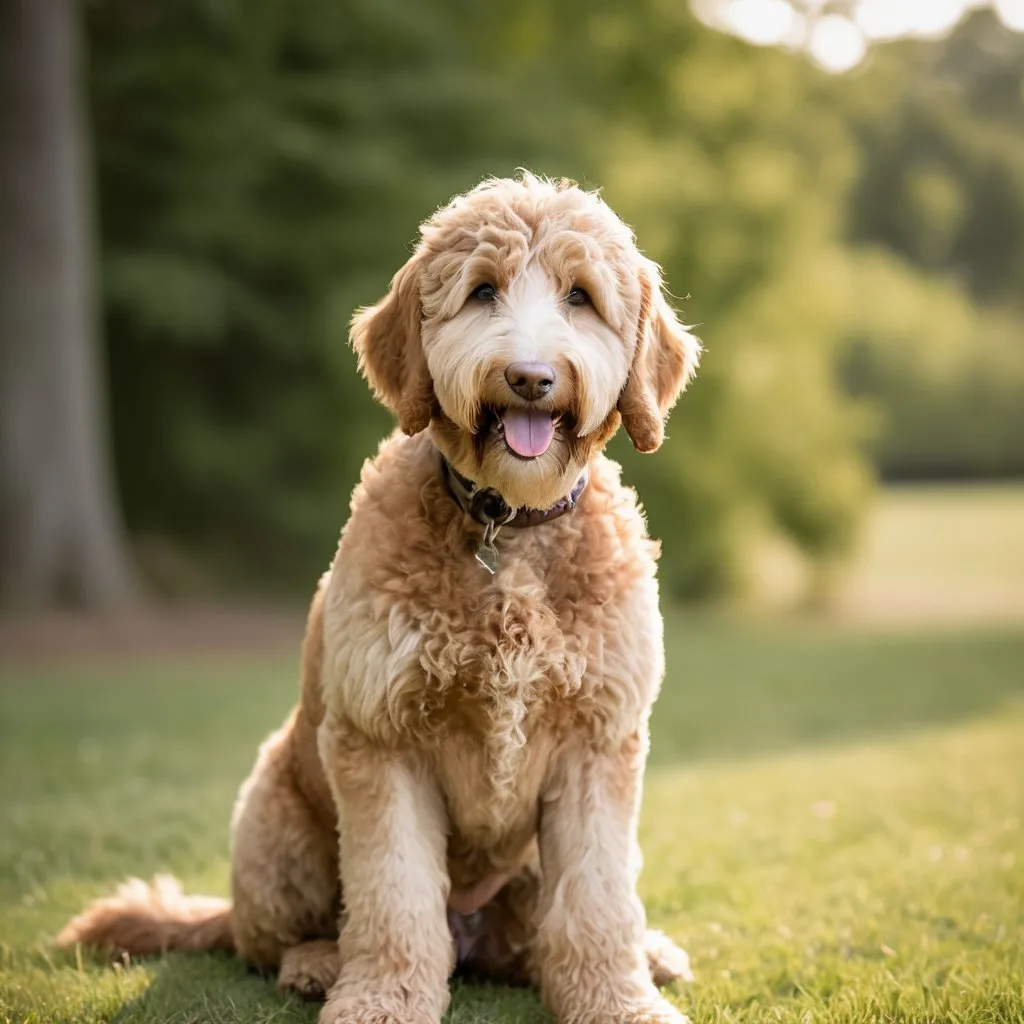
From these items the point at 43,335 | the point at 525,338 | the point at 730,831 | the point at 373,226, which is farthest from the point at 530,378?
the point at 373,226

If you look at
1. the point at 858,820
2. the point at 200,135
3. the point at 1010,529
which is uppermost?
the point at 200,135

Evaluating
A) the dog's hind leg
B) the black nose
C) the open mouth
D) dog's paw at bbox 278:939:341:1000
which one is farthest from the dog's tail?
the black nose

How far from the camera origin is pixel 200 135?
13.9 m

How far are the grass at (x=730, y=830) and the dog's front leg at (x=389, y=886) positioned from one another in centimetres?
24

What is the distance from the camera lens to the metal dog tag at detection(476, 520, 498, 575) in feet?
11.3

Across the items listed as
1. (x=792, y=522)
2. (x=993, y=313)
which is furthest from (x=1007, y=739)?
(x=993, y=313)

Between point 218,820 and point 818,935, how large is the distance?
114 inches

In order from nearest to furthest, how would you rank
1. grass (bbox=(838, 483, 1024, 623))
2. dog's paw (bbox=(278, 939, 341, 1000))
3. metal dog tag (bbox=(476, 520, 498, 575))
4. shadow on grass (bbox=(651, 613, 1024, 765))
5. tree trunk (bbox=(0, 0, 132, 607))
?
metal dog tag (bbox=(476, 520, 498, 575)) < dog's paw (bbox=(278, 939, 341, 1000)) < shadow on grass (bbox=(651, 613, 1024, 765)) < tree trunk (bbox=(0, 0, 132, 607)) < grass (bbox=(838, 483, 1024, 623))

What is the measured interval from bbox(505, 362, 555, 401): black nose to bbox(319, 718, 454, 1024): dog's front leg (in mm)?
1006

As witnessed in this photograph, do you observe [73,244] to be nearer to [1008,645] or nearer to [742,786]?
[742,786]

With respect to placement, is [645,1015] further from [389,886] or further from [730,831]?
[730,831]

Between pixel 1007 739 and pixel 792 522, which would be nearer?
pixel 1007 739

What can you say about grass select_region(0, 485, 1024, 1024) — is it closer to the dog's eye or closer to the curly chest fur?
the curly chest fur

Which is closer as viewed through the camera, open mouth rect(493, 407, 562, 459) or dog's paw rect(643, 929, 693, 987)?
open mouth rect(493, 407, 562, 459)
